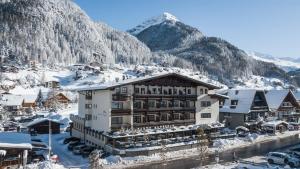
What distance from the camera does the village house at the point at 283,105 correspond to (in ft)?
317

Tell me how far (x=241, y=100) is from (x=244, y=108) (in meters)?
2.90

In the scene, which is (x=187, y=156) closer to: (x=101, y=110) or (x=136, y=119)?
(x=136, y=119)

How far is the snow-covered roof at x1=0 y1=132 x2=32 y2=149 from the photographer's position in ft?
156

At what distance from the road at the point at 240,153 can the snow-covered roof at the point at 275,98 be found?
15541 millimetres

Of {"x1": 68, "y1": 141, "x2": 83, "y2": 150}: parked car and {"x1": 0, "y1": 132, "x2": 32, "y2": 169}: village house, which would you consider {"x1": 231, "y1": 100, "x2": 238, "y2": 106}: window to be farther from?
{"x1": 0, "y1": 132, "x2": 32, "y2": 169}: village house

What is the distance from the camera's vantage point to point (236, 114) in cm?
8812

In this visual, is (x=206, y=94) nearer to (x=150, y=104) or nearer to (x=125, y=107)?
(x=150, y=104)

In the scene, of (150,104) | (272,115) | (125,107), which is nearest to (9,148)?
(125,107)

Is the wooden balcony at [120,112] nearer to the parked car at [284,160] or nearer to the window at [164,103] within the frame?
the window at [164,103]

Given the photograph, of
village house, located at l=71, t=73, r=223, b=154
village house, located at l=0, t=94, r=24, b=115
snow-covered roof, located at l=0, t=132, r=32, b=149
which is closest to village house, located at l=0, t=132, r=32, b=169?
snow-covered roof, located at l=0, t=132, r=32, b=149

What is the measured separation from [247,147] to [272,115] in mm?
28928

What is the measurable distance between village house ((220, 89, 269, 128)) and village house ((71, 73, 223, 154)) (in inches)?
517

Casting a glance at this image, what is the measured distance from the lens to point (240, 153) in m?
63.6

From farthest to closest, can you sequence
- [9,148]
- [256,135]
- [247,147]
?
[256,135]
[247,147]
[9,148]
